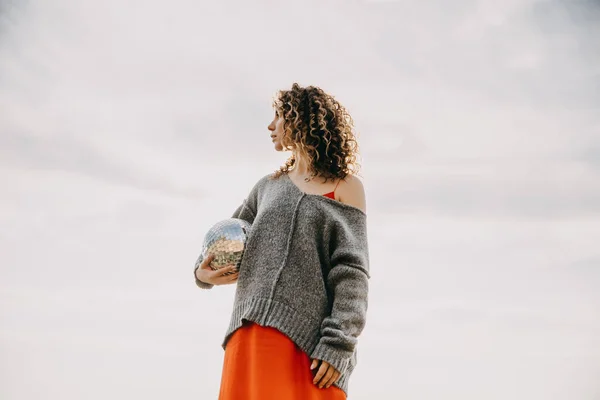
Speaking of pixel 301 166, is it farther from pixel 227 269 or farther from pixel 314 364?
pixel 314 364

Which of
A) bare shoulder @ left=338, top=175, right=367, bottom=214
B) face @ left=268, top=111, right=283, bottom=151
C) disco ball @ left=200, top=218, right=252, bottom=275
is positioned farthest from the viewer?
face @ left=268, top=111, right=283, bottom=151

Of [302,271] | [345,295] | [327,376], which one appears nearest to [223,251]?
[302,271]

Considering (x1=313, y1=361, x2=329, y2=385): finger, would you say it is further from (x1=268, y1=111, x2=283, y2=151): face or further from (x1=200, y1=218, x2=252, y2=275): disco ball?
(x1=268, y1=111, x2=283, y2=151): face

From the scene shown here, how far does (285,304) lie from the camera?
2330 mm

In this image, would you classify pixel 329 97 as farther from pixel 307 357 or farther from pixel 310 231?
pixel 307 357

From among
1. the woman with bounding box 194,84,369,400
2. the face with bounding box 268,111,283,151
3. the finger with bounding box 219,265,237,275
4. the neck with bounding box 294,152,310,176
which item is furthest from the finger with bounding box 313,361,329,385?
the face with bounding box 268,111,283,151

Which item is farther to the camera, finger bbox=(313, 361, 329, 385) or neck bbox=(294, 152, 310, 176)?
neck bbox=(294, 152, 310, 176)

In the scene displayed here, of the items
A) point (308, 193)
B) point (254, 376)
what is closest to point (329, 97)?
point (308, 193)

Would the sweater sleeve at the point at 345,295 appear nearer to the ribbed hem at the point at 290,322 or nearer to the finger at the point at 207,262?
the ribbed hem at the point at 290,322

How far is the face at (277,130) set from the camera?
8.79ft

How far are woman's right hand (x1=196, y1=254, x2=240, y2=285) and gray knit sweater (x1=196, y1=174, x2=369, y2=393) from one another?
4 centimetres

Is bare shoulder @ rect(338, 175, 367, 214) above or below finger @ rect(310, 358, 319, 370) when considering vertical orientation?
above

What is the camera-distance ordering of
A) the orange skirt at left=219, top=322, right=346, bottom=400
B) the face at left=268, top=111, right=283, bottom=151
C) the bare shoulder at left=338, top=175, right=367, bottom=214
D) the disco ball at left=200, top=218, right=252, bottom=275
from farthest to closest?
the face at left=268, top=111, right=283, bottom=151
the bare shoulder at left=338, top=175, right=367, bottom=214
the disco ball at left=200, top=218, right=252, bottom=275
the orange skirt at left=219, top=322, right=346, bottom=400

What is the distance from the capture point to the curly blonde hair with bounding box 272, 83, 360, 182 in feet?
8.61
